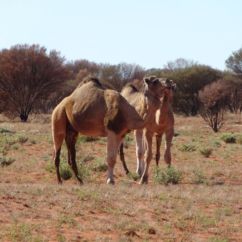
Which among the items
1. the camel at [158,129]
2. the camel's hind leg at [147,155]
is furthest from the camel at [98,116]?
the camel's hind leg at [147,155]

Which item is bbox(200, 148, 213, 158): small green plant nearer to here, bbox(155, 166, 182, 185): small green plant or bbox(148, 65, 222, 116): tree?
bbox(155, 166, 182, 185): small green plant

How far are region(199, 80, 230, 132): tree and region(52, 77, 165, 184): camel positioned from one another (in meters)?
27.7

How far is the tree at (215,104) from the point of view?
1706 inches

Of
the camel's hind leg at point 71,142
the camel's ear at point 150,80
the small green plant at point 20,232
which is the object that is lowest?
the small green plant at point 20,232

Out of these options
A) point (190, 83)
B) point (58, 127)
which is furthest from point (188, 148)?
point (190, 83)

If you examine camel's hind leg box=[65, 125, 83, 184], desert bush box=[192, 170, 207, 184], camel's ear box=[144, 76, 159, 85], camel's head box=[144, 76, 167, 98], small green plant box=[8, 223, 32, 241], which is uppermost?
camel's ear box=[144, 76, 159, 85]

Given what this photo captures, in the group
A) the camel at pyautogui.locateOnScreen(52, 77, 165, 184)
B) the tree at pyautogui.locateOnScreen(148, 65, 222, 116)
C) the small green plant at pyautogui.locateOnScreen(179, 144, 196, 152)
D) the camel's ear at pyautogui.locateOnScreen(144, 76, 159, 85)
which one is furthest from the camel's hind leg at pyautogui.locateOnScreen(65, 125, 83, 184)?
the tree at pyautogui.locateOnScreen(148, 65, 222, 116)

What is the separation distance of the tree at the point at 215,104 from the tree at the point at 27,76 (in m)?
12.7

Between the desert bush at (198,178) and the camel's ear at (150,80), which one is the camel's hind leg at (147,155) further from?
the desert bush at (198,178)

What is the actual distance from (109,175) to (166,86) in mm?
2144

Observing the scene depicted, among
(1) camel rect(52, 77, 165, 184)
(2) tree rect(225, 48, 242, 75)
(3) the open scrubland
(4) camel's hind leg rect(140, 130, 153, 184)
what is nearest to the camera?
(3) the open scrubland

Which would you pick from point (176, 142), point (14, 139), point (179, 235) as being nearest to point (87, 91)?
point (179, 235)

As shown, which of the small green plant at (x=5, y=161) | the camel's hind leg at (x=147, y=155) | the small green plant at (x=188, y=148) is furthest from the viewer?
the small green plant at (x=188, y=148)

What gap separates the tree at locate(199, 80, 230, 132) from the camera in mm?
43325
